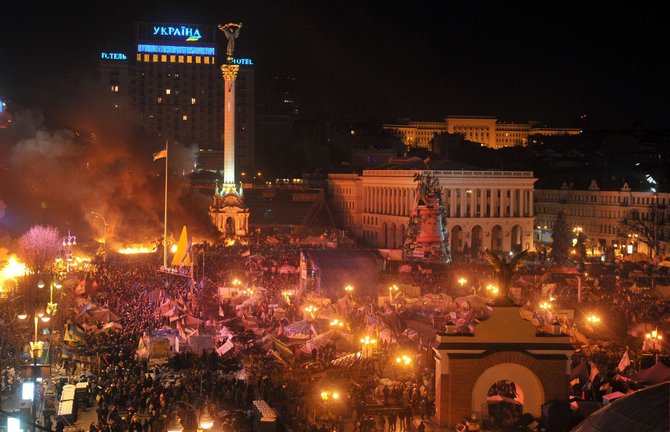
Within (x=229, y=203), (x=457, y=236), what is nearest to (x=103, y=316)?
(x=229, y=203)

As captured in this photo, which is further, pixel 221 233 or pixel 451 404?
pixel 221 233

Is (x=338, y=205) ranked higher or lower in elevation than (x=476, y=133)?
lower

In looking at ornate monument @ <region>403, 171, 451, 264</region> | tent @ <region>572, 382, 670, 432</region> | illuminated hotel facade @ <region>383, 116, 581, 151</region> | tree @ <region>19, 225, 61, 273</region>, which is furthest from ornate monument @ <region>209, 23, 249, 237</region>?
illuminated hotel facade @ <region>383, 116, 581, 151</region>

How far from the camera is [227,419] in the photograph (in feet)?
76.7

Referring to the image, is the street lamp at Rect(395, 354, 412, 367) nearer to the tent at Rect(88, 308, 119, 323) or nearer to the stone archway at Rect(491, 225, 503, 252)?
the tent at Rect(88, 308, 119, 323)

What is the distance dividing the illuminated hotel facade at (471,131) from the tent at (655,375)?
133 metres

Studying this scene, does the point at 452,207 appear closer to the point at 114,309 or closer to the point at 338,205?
the point at 338,205

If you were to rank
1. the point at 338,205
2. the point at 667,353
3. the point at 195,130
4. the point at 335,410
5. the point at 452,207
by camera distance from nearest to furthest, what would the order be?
1. the point at 335,410
2. the point at 667,353
3. the point at 452,207
4. the point at 338,205
5. the point at 195,130

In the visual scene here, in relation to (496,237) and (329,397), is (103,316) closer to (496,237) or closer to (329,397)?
(329,397)

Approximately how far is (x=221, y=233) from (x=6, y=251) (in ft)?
92.2

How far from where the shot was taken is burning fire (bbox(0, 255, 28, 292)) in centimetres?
4612

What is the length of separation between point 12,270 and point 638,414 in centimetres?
4050

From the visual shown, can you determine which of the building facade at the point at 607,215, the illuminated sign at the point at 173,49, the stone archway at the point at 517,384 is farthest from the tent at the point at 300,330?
the illuminated sign at the point at 173,49

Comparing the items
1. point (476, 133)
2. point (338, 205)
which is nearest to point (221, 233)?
point (338, 205)
